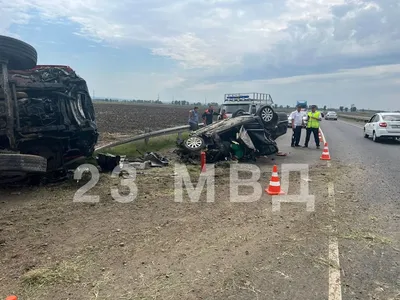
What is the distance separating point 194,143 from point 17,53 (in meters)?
4.65

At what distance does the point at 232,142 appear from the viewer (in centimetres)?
1007

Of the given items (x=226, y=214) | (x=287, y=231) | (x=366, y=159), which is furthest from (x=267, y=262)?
(x=366, y=159)

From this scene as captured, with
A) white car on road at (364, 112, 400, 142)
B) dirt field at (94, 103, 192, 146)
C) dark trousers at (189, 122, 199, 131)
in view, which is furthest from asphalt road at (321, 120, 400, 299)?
dirt field at (94, 103, 192, 146)

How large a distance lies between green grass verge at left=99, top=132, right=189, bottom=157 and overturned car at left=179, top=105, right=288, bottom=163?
64.4 inches

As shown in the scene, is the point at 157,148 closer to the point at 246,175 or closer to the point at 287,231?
the point at 246,175

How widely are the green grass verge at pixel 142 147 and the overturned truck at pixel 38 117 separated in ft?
6.93

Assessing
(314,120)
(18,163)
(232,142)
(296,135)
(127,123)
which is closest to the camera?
(18,163)

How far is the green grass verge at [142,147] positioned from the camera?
33.8 feet

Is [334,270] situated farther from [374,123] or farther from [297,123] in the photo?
[374,123]

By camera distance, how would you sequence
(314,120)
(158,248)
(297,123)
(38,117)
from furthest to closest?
(297,123), (314,120), (38,117), (158,248)

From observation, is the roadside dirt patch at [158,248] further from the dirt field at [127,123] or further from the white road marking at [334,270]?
the dirt field at [127,123]

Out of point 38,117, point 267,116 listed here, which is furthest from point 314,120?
point 38,117

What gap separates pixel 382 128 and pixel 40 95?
1409 centimetres

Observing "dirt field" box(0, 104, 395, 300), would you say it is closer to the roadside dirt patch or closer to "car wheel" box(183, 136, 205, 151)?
the roadside dirt patch
